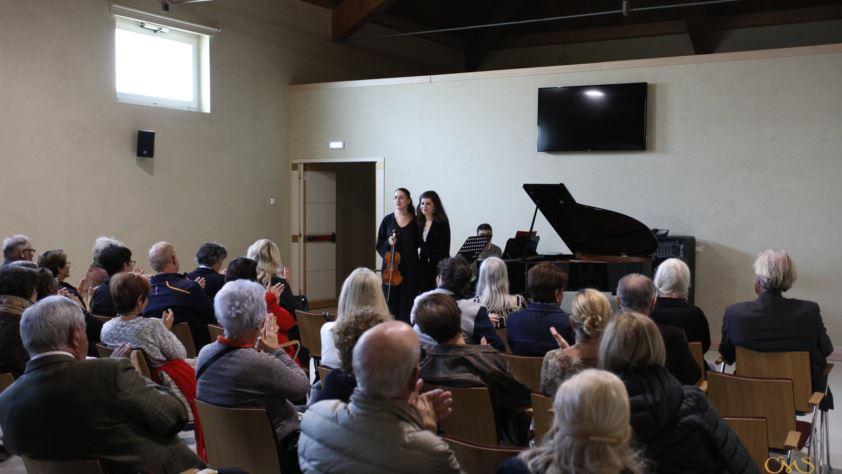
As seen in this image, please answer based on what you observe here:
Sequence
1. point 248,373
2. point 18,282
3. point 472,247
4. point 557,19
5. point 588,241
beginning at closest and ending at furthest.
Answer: point 248,373 → point 18,282 → point 588,241 → point 472,247 → point 557,19

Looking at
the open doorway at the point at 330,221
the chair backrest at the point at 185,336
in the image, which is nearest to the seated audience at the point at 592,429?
the chair backrest at the point at 185,336

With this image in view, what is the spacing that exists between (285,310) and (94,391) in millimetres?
2385

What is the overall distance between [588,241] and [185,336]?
3.79 m

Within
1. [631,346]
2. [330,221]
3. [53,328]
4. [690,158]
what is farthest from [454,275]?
[330,221]

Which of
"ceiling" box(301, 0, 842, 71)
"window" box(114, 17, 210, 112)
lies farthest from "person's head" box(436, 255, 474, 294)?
"ceiling" box(301, 0, 842, 71)

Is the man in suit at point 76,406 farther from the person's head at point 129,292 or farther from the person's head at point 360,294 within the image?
the person's head at point 360,294

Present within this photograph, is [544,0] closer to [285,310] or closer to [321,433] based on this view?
[285,310]

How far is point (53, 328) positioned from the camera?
8.32 ft

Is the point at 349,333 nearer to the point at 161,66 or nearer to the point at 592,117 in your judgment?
the point at 592,117

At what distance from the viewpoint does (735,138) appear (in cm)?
817

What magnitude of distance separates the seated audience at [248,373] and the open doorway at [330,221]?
719 centimetres

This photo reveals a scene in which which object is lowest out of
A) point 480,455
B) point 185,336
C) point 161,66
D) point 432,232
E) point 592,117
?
point 185,336

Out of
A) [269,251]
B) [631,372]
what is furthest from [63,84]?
[631,372]

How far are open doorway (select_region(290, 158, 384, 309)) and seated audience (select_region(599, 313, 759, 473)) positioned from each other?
7954 mm
